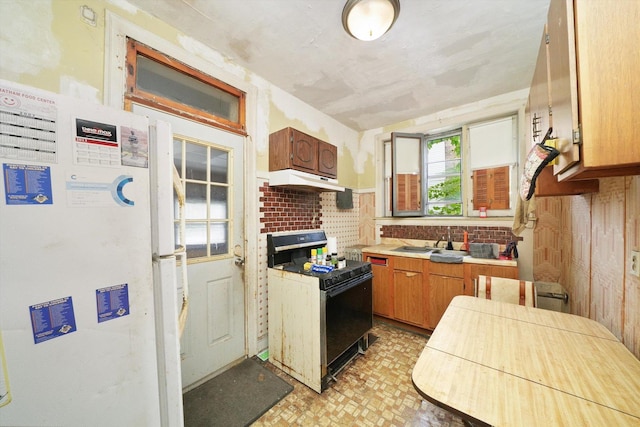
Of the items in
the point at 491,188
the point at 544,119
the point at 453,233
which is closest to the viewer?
the point at 544,119

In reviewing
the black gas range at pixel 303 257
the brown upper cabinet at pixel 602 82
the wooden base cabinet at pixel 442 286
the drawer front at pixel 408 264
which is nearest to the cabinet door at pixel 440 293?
the wooden base cabinet at pixel 442 286

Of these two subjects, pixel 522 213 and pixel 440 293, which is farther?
pixel 440 293

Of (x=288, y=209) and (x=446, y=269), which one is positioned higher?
(x=288, y=209)

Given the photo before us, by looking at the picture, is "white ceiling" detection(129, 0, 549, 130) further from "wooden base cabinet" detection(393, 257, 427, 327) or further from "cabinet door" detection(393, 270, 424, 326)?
"cabinet door" detection(393, 270, 424, 326)

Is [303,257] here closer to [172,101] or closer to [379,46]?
[172,101]

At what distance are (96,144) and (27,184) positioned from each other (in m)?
0.21

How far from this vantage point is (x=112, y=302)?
0.82 metres

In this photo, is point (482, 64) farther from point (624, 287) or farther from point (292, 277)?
point (292, 277)

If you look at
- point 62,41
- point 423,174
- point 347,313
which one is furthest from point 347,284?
point 62,41

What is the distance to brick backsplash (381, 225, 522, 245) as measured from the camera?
2.78 metres

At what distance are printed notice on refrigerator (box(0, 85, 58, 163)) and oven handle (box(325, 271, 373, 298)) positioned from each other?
1675mm

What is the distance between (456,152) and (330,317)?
9.28 feet

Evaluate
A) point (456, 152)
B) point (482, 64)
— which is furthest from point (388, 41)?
point (456, 152)

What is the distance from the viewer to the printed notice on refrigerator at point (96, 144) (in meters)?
0.77
